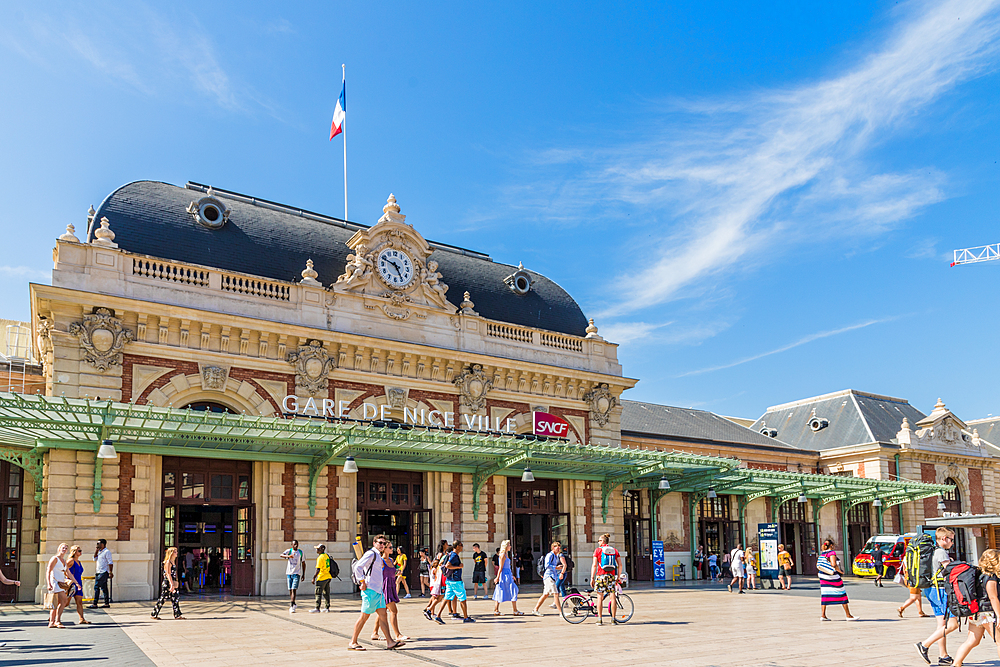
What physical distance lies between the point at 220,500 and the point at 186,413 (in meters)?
4.56

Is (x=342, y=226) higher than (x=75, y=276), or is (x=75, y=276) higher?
(x=342, y=226)

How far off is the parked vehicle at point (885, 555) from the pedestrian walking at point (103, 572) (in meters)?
27.3

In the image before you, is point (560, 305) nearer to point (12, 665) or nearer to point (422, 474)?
point (422, 474)

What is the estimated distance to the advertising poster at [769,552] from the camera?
27375mm

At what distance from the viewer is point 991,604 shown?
9.75 m

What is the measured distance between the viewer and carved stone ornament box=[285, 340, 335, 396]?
24109mm

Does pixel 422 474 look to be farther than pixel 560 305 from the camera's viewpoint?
No

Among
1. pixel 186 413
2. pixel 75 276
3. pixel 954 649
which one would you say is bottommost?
pixel 954 649

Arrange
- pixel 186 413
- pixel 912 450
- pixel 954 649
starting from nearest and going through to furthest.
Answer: pixel 954 649 < pixel 186 413 < pixel 912 450

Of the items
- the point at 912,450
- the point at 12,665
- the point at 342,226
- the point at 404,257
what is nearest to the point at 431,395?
the point at 404,257

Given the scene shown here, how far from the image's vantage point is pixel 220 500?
886 inches

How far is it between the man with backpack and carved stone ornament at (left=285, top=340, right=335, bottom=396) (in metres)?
16.2

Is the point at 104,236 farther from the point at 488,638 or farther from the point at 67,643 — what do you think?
the point at 488,638

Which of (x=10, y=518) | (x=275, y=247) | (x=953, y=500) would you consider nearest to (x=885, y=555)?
(x=953, y=500)
